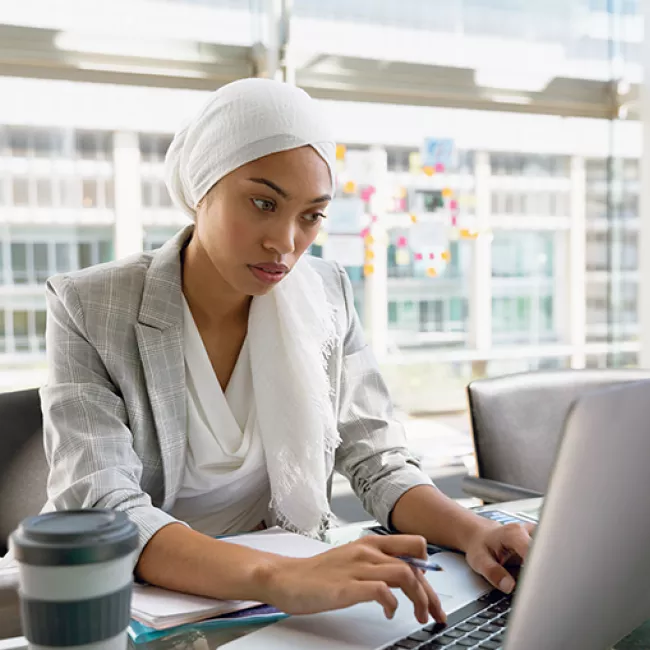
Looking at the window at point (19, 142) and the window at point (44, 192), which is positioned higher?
the window at point (19, 142)

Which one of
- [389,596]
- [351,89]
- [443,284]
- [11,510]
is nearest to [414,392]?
[443,284]

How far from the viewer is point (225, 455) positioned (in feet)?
4.14

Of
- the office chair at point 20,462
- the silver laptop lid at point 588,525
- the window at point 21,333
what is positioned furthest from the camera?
the window at point 21,333

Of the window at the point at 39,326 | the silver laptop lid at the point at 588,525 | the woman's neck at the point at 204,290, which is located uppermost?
the woman's neck at the point at 204,290

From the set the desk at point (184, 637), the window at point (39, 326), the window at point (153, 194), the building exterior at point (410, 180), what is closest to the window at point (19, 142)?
the building exterior at point (410, 180)

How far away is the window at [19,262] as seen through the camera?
9.97 feet

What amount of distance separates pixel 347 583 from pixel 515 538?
0.28 meters

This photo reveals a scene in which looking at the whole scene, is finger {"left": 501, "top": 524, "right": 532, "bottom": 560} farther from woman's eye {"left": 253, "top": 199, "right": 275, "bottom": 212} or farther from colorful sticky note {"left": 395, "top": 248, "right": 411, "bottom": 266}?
colorful sticky note {"left": 395, "top": 248, "right": 411, "bottom": 266}

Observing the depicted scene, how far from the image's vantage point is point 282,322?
138 cm

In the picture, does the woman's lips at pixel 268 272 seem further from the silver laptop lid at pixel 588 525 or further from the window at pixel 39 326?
the window at pixel 39 326

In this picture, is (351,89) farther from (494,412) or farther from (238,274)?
(238,274)

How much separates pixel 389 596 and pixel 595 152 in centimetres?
350

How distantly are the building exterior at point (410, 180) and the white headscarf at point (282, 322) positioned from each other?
1875 mm

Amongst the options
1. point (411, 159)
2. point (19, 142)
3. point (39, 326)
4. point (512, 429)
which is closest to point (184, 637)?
point (512, 429)
